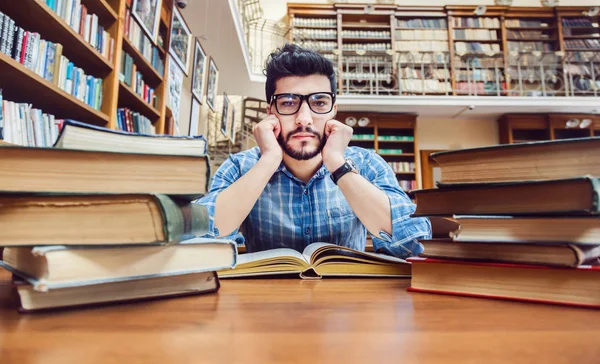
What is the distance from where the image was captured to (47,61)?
161 cm

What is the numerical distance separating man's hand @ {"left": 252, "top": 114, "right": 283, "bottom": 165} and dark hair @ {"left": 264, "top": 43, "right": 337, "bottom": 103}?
139mm

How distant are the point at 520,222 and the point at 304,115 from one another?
77 cm

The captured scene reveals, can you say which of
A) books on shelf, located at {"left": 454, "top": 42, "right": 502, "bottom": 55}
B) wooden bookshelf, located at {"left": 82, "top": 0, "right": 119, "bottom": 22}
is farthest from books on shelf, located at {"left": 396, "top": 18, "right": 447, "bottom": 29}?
wooden bookshelf, located at {"left": 82, "top": 0, "right": 119, "bottom": 22}

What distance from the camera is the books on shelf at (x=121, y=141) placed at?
0.40 metres

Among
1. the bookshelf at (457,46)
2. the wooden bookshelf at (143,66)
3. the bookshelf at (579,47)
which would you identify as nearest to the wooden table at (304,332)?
the wooden bookshelf at (143,66)

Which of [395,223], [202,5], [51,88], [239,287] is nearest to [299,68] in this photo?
[395,223]

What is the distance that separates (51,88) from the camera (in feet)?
5.24

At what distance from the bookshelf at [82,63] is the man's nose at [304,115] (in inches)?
41.2

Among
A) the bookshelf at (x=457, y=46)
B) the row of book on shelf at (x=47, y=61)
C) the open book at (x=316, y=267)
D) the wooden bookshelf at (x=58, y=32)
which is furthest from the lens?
the bookshelf at (x=457, y=46)

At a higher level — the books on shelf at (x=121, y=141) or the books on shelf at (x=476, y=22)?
the books on shelf at (x=476, y=22)

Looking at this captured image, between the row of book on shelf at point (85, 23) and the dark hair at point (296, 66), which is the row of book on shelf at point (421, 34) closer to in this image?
the row of book on shelf at point (85, 23)

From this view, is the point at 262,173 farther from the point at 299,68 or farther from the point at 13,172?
the point at 13,172

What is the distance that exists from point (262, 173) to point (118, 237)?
71 cm

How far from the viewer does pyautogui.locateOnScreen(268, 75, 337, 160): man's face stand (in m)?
1.16
